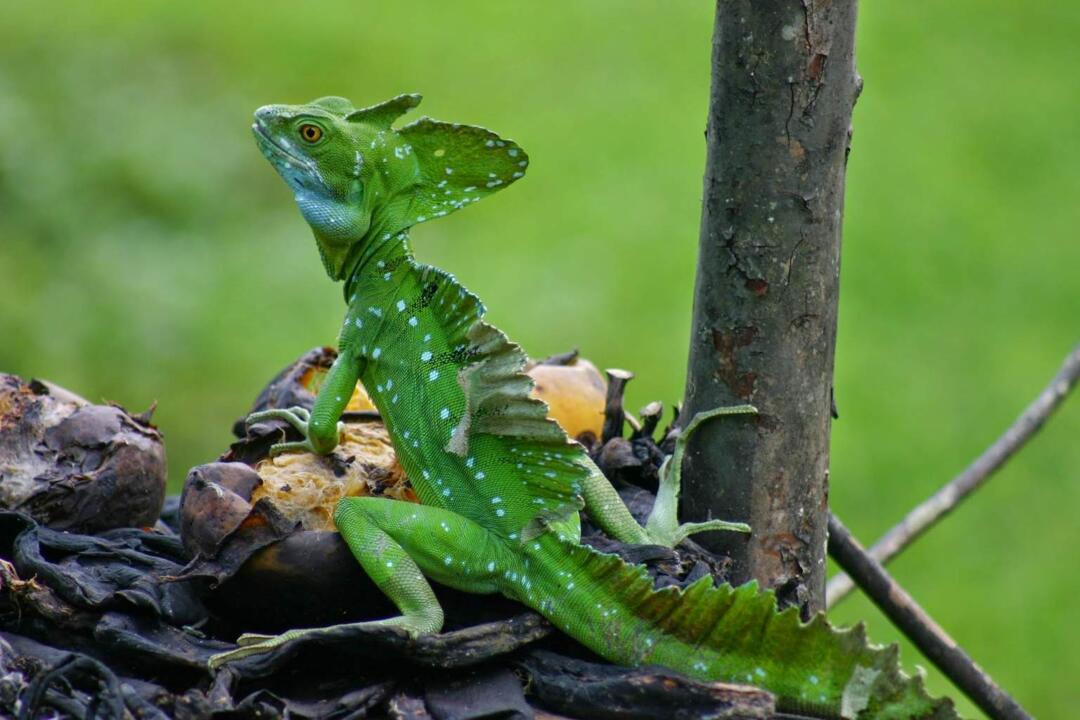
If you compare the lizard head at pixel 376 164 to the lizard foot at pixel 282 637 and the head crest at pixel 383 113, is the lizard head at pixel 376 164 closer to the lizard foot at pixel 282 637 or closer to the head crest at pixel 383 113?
the head crest at pixel 383 113

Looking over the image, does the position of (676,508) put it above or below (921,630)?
above

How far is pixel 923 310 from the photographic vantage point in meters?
6.06

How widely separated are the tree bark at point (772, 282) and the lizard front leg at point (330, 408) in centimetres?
58

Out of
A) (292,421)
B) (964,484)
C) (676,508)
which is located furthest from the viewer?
(964,484)

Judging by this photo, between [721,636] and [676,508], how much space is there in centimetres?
36

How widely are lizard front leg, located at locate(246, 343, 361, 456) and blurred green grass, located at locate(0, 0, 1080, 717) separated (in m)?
3.13

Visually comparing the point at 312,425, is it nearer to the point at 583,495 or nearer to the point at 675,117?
the point at 583,495

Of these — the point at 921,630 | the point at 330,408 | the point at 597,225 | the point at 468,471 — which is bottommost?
the point at 921,630

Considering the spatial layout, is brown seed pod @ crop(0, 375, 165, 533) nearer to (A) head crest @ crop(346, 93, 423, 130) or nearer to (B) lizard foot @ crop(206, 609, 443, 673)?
(B) lizard foot @ crop(206, 609, 443, 673)

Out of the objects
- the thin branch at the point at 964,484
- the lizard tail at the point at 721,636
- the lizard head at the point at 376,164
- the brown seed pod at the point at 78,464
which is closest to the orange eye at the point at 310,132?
the lizard head at the point at 376,164

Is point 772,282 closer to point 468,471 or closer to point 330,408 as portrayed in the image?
point 468,471

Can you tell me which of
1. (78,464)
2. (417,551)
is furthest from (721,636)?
(78,464)

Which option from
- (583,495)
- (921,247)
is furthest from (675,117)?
(583,495)

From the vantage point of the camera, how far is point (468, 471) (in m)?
2.24
